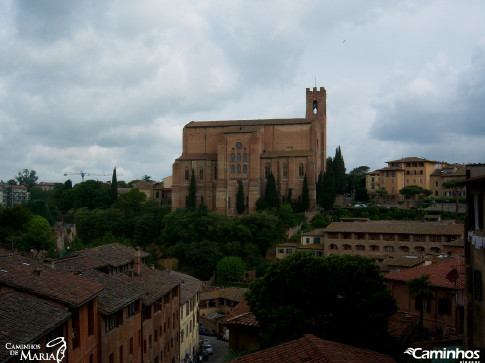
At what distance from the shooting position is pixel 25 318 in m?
15.8

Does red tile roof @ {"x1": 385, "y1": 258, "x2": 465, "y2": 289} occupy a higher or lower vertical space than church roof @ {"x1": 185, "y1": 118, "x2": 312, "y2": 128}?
lower

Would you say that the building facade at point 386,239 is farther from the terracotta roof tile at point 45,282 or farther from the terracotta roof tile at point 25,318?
the terracotta roof tile at point 25,318

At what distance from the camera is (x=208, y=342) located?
4400 centimetres

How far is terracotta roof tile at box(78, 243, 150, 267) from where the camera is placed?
97.7ft

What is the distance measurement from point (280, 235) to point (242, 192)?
15.4 meters

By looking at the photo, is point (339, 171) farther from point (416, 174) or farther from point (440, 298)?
point (440, 298)

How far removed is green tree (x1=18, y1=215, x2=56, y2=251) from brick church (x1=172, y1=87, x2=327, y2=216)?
2807 cm

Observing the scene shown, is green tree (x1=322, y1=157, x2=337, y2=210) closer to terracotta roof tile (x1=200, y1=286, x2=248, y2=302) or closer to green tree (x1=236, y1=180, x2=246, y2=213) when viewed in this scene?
green tree (x1=236, y1=180, x2=246, y2=213)

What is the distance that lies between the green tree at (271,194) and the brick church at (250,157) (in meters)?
2.62

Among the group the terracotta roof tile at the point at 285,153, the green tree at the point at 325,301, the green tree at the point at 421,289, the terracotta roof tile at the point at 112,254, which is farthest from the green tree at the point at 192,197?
the green tree at the point at 421,289

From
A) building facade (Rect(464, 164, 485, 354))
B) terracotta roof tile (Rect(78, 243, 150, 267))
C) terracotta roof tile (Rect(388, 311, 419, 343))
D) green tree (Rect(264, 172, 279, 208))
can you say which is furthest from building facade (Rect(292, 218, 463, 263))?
building facade (Rect(464, 164, 485, 354))

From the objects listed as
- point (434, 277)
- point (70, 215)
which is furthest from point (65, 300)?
point (70, 215)

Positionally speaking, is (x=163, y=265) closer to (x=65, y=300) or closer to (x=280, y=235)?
(x=280, y=235)

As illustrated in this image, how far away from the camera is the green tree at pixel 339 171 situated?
93562 mm
